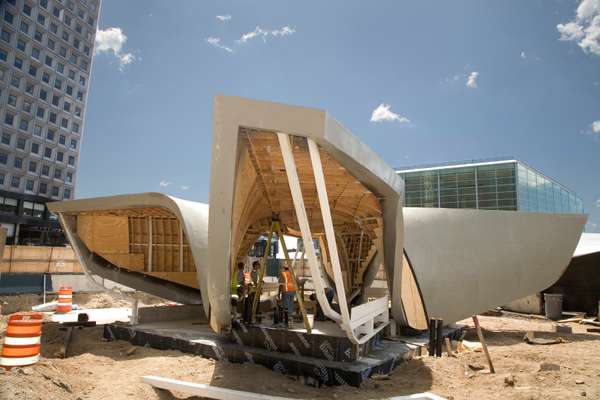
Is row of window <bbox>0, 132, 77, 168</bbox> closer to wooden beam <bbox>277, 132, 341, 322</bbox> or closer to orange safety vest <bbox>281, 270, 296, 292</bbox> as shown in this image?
orange safety vest <bbox>281, 270, 296, 292</bbox>

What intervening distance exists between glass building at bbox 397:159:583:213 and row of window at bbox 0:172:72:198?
3969 cm

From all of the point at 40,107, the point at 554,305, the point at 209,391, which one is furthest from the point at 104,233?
the point at 40,107

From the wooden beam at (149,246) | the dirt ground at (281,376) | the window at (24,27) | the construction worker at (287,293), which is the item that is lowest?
the dirt ground at (281,376)

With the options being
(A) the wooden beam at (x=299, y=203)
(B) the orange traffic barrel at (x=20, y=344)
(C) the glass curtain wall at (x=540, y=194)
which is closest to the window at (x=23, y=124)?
(B) the orange traffic barrel at (x=20, y=344)

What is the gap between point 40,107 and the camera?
43906 mm

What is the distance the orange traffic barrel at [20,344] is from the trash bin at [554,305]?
18598 millimetres

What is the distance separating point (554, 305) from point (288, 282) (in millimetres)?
13820

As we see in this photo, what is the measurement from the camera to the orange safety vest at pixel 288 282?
945cm

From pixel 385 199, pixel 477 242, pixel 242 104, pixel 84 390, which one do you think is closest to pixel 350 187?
pixel 385 199

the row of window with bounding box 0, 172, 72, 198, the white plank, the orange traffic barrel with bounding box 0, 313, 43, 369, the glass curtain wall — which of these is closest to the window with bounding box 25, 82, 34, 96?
the row of window with bounding box 0, 172, 72, 198

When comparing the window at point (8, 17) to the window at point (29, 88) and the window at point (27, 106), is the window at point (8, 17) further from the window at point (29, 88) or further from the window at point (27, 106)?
the window at point (27, 106)

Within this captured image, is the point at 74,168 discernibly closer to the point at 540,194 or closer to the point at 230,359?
the point at 230,359

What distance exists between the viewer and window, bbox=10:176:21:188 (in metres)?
40.1

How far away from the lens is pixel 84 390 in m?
6.62
